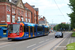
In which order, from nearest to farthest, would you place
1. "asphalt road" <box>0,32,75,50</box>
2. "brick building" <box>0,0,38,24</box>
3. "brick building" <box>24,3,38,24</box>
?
"asphalt road" <box>0,32,75,50</box>
"brick building" <box>0,0,38,24</box>
"brick building" <box>24,3,38,24</box>

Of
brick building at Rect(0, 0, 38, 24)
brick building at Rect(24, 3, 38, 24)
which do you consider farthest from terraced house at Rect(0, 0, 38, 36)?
brick building at Rect(24, 3, 38, 24)

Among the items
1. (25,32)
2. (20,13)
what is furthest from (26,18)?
(25,32)

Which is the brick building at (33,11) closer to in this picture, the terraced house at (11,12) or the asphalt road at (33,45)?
the terraced house at (11,12)

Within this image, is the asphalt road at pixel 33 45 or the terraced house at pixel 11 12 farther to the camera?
the terraced house at pixel 11 12

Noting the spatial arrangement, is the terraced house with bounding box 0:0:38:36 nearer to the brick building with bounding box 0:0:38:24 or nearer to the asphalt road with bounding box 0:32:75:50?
the brick building with bounding box 0:0:38:24

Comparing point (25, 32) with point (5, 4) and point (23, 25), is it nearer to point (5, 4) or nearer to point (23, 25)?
point (23, 25)

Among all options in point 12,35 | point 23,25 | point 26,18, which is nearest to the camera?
point 12,35

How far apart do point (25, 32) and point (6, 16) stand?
16.0 m

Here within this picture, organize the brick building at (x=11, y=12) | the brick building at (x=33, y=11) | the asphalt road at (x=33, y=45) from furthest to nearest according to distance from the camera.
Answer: the brick building at (x=33, y=11) < the brick building at (x=11, y=12) < the asphalt road at (x=33, y=45)

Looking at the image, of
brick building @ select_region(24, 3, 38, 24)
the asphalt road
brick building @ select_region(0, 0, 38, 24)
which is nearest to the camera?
the asphalt road

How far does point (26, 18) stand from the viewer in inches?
2260

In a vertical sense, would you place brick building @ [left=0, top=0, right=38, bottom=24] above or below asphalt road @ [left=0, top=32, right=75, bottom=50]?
above

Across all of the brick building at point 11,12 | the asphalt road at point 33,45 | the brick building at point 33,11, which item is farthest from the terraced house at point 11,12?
the asphalt road at point 33,45

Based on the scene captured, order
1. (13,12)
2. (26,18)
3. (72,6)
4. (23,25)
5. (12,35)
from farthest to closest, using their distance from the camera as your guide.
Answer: (26,18) < (13,12) < (72,6) < (23,25) < (12,35)
